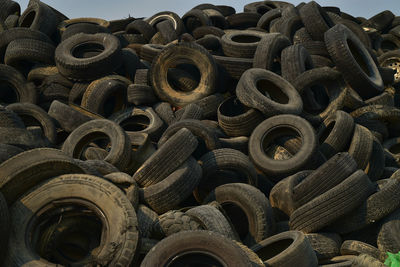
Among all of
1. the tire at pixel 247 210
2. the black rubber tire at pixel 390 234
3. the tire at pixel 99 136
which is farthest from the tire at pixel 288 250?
the tire at pixel 99 136

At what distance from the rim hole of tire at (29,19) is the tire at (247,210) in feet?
25.2

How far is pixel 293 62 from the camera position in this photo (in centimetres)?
883

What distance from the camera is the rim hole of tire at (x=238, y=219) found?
19.6 ft

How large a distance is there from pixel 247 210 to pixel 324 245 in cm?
103

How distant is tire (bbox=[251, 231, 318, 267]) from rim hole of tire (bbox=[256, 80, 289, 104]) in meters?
3.90

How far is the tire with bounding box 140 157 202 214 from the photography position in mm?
5684

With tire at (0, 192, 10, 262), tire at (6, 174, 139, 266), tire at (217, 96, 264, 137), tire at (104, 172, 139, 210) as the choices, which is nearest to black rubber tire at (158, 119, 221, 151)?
tire at (217, 96, 264, 137)

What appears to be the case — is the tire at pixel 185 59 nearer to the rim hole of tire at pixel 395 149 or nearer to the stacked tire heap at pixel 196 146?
the stacked tire heap at pixel 196 146

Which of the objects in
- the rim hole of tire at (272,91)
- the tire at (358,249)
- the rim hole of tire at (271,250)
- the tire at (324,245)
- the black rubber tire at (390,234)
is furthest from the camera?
the rim hole of tire at (272,91)

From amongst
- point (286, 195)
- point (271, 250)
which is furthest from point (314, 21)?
point (271, 250)

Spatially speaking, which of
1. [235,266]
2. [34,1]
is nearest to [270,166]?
[235,266]

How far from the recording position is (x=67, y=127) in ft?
26.2

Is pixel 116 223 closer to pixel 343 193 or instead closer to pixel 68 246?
pixel 68 246

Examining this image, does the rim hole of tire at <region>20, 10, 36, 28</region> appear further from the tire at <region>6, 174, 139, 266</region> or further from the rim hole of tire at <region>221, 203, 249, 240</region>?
the tire at <region>6, 174, 139, 266</region>
